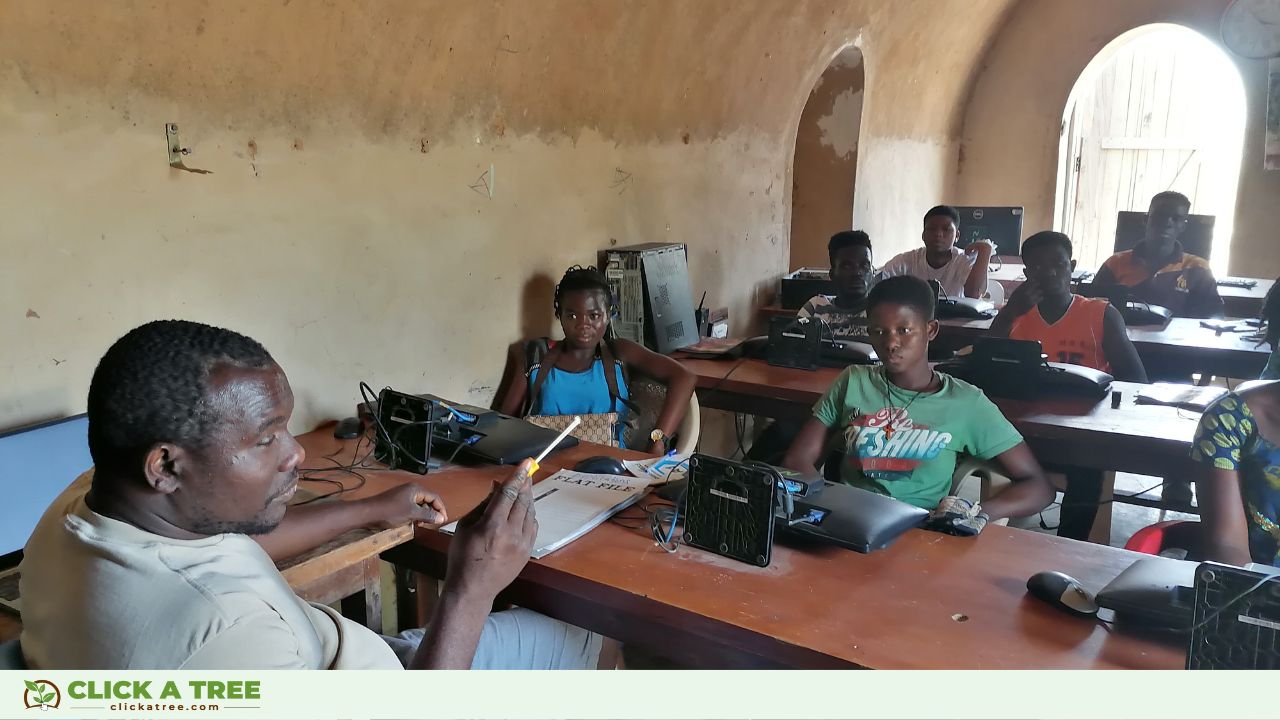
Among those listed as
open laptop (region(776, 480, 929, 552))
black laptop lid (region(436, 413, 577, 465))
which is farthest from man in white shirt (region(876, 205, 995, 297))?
open laptop (region(776, 480, 929, 552))

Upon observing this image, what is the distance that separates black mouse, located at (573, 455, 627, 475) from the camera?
7.02 feet

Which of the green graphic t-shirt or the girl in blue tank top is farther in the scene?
the girl in blue tank top

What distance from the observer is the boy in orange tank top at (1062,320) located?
3.24 metres

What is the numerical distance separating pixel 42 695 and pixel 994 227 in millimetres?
5785

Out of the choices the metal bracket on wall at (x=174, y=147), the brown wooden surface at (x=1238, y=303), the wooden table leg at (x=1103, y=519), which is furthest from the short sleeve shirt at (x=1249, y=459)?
the brown wooden surface at (x=1238, y=303)

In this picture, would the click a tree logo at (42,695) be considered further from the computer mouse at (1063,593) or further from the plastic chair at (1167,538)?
the plastic chair at (1167,538)

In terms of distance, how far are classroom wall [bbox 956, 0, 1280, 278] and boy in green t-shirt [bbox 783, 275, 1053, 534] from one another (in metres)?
5.49

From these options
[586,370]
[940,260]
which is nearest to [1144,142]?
[940,260]

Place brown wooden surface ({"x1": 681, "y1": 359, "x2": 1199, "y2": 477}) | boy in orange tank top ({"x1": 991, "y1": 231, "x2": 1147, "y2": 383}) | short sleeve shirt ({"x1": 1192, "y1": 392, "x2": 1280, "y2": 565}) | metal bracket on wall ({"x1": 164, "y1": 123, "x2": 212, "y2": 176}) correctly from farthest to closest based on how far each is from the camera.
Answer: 1. boy in orange tank top ({"x1": 991, "y1": 231, "x2": 1147, "y2": 383})
2. brown wooden surface ({"x1": 681, "y1": 359, "x2": 1199, "y2": 477})
3. metal bracket on wall ({"x1": 164, "y1": 123, "x2": 212, "y2": 176})
4. short sleeve shirt ({"x1": 1192, "y1": 392, "x2": 1280, "y2": 565})

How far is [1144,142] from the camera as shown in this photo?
311 inches

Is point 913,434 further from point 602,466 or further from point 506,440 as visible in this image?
point 506,440

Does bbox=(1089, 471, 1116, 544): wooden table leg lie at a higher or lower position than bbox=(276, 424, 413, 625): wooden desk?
lower

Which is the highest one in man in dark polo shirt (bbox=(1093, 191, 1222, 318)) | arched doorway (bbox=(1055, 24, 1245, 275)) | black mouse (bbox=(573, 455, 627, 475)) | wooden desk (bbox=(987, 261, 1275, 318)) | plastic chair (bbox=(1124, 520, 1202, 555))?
arched doorway (bbox=(1055, 24, 1245, 275))

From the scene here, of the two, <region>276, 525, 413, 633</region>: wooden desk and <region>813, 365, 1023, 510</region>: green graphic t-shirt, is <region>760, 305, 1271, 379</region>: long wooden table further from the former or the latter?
<region>276, 525, 413, 633</region>: wooden desk
